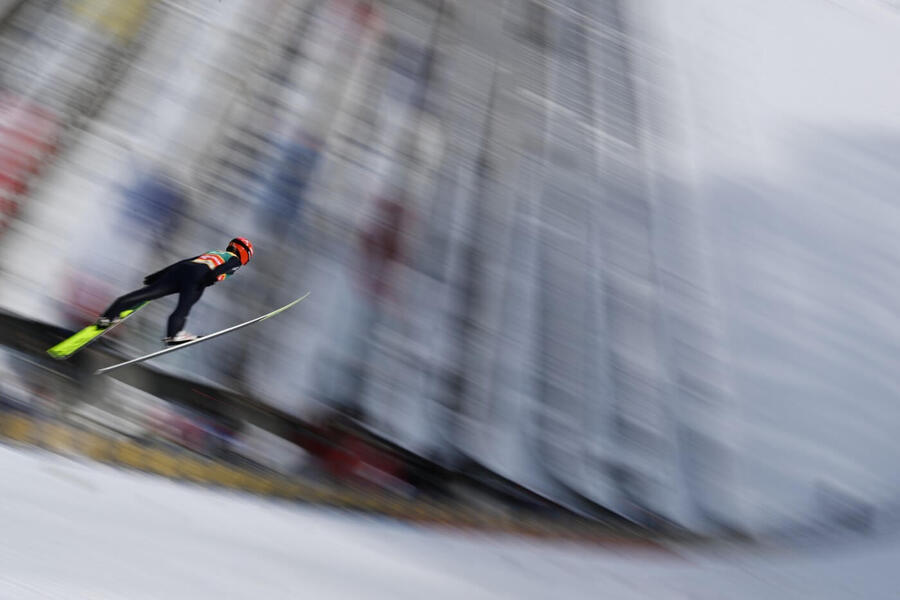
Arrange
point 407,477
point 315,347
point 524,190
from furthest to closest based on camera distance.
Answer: point 524,190 → point 315,347 → point 407,477

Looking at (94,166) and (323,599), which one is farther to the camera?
(94,166)

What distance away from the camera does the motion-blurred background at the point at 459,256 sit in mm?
2672

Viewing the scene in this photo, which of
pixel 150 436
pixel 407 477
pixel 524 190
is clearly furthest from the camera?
pixel 524 190

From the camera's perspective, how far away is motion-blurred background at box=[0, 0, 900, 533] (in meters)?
2.67

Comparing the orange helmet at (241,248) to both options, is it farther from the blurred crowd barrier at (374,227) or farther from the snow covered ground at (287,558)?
the snow covered ground at (287,558)

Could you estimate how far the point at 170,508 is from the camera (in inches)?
88.7

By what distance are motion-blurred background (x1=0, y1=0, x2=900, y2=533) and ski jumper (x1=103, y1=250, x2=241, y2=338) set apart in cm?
7

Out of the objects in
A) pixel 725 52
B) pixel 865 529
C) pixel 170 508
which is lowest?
pixel 170 508

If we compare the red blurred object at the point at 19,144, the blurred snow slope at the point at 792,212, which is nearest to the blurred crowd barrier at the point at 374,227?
the red blurred object at the point at 19,144

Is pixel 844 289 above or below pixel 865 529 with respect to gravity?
above

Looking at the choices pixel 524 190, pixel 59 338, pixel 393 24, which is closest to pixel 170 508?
pixel 59 338

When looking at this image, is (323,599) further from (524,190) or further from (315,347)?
(524,190)

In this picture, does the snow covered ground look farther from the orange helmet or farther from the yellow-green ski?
the orange helmet

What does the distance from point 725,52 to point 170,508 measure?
4.28m
